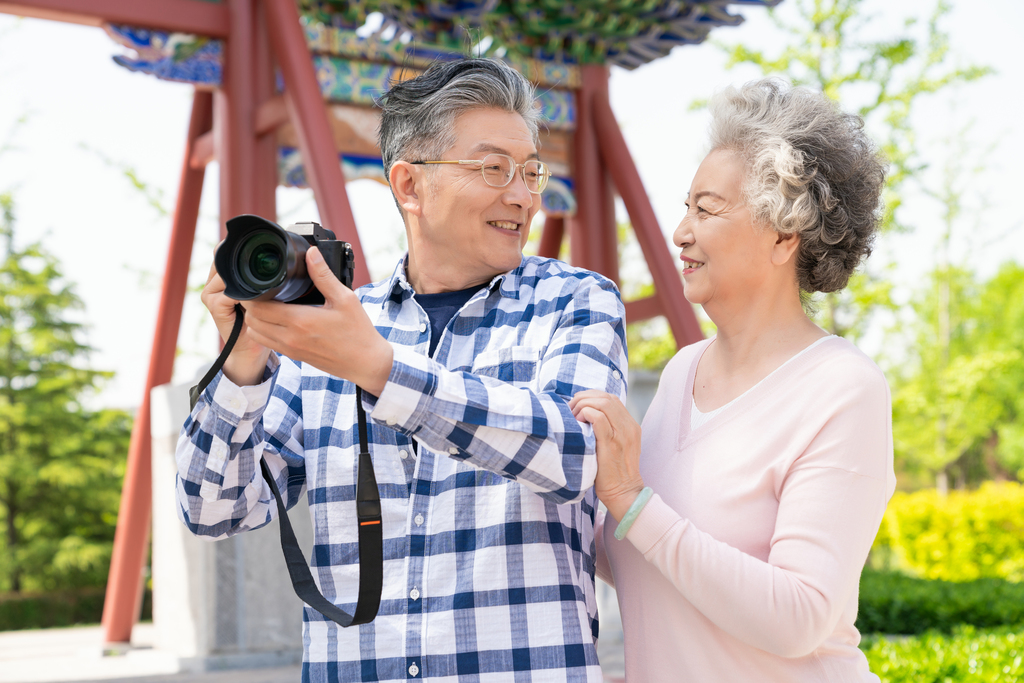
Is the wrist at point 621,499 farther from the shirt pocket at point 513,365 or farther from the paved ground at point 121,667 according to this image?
the paved ground at point 121,667

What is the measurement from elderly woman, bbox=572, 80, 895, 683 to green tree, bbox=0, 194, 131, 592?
45.9ft

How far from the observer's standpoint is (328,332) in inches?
51.4

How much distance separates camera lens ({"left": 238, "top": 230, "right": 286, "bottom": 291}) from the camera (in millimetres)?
1324

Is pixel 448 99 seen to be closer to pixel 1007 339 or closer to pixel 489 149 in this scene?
pixel 489 149

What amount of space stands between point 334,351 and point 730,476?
2.40 feet

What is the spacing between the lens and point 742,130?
176 centimetres

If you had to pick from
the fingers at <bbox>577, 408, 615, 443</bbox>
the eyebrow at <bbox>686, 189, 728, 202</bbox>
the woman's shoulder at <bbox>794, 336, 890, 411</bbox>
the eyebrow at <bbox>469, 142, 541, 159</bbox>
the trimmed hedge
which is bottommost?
the trimmed hedge

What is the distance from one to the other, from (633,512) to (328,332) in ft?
1.96

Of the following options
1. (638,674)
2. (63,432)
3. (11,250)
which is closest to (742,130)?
(638,674)

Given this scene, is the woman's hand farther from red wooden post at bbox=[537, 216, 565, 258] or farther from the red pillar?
red wooden post at bbox=[537, 216, 565, 258]

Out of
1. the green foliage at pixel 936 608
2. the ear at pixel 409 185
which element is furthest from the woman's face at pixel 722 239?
the green foliage at pixel 936 608

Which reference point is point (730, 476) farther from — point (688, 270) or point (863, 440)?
point (688, 270)

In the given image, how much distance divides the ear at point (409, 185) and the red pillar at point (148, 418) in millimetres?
5075

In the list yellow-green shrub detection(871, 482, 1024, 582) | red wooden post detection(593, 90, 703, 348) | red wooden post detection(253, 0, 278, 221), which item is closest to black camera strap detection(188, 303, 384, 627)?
red wooden post detection(253, 0, 278, 221)
